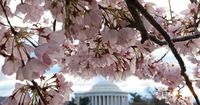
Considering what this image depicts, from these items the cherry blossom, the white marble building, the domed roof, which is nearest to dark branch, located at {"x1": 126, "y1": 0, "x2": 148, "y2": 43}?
the cherry blossom

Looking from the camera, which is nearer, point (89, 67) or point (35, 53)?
point (35, 53)

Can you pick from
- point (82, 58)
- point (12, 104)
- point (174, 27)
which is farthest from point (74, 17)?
point (174, 27)

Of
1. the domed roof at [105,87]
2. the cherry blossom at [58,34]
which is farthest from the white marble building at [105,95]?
the cherry blossom at [58,34]

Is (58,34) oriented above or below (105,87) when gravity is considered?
below

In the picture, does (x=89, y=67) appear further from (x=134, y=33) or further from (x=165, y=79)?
(x=165, y=79)

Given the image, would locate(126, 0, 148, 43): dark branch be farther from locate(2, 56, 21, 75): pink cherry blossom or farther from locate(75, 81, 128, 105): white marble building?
locate(75, 81, 128, 105): white marble building

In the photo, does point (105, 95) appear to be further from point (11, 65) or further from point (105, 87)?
point (11, 65)

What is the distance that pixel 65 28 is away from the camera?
5.07 ft

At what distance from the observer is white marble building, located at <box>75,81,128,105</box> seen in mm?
49938

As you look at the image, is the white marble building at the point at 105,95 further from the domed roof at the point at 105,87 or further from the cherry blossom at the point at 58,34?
the cherry blossom at the point at 58,34

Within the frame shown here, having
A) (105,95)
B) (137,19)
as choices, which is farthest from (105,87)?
(137,19)

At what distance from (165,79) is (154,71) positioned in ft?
1.82

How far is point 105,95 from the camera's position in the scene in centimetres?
4994

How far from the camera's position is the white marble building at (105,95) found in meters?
49.9
